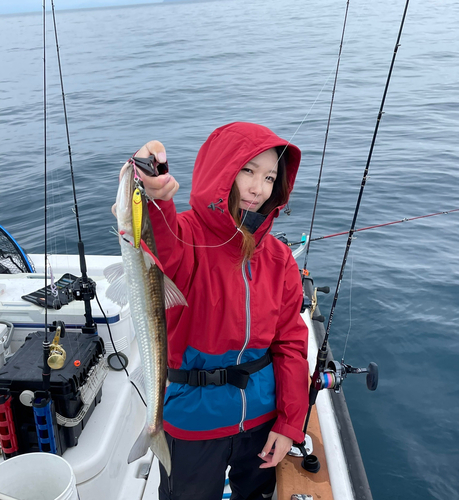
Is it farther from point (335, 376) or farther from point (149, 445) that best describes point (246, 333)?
point (335, 376)

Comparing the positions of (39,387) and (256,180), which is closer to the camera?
(256,180)

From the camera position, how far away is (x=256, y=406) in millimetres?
2438

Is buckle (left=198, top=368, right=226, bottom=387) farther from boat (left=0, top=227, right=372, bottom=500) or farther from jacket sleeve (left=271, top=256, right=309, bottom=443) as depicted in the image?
boat (left=0, top=227, right=372, bottom=500)

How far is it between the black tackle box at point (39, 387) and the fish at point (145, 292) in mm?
789

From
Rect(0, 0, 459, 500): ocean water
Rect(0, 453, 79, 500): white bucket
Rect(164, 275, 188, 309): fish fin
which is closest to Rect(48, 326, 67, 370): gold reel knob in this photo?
Rect(0, 453, 79, 500): white bucket

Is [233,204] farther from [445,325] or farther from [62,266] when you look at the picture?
[445,325]

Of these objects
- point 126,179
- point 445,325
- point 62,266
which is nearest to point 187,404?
point 126,179

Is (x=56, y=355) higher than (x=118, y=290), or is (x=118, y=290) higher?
(x=118, y=290)

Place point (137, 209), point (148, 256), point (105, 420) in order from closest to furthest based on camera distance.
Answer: point (137, 209)
point (148, 256)
point (105, 420)

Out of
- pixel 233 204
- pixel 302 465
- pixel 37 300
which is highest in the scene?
pixel 233 204

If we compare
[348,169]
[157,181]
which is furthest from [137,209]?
[348,169]

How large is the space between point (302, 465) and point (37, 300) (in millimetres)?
2243

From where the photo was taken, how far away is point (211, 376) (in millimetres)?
2338

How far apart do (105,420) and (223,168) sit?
1.92 meters
